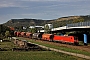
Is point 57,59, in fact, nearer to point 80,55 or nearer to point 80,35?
point 80,55

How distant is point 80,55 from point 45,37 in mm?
59811

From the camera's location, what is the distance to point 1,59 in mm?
39688

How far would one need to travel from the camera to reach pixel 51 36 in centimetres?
9319

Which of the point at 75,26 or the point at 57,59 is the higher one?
the point at 75,26

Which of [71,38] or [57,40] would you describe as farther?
[57,40]

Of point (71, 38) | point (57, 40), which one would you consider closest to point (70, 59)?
point (71, 38)

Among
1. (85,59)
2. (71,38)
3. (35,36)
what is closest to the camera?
(85,59)

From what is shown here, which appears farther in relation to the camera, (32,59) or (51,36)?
(51,36)

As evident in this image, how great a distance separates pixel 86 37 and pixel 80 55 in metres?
40.9

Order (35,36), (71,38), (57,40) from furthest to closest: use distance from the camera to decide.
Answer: (35,36) < (57,40) < (71,38)

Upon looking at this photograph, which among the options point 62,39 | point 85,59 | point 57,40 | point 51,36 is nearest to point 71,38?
point 62,39

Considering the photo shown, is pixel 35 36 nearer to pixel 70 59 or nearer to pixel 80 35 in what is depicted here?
pixel 80 35

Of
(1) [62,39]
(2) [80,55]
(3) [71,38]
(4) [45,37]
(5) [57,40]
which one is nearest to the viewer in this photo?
(2) [80,55]

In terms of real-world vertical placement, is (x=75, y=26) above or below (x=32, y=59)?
above
